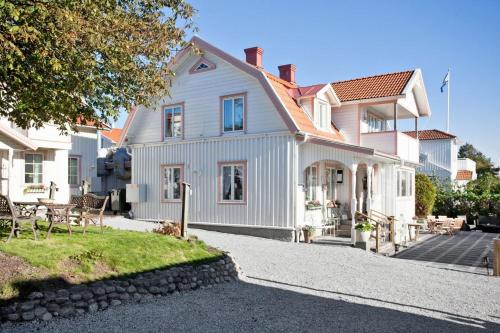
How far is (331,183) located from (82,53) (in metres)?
13.6

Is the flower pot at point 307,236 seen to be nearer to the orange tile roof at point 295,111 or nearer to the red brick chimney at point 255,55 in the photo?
the orange tile roof at point 295,111

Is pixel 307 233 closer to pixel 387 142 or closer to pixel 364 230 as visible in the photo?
pixel 364 230

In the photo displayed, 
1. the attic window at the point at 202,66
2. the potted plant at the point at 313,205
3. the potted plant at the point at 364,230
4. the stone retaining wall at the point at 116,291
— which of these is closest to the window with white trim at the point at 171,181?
the attic window at the point at 202,66

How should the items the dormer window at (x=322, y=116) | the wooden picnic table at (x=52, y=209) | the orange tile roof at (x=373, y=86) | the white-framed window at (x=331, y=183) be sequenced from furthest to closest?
the white-framed window at (x=331, y=183) < the orange tile roof at (x=373, y=86) < the dormer window at (x=322, y=116) < the wooden picnic table at (x=52, y=209)

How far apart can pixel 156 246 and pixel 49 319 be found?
3.93 m

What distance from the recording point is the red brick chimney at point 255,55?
834 inches

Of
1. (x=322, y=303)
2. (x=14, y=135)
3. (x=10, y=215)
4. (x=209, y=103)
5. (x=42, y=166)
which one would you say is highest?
(x=209, y=103)

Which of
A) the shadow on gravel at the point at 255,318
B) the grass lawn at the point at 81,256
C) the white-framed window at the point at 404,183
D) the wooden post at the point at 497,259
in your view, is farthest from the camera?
the white-framed window at the point at 404,183

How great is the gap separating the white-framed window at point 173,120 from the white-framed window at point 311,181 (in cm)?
581

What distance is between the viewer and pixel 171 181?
2080cm

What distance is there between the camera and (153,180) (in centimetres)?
2133

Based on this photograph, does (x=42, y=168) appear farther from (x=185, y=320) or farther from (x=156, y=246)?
(x=185, y=320)

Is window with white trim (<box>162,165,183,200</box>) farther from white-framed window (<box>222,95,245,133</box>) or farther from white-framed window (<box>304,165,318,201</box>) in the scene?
white-framed window (<box>304,165,318,201</box>)

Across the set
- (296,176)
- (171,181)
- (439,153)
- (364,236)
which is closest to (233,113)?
(296,176)
